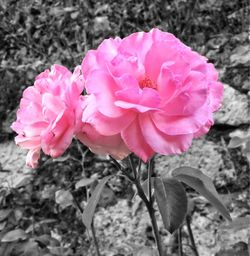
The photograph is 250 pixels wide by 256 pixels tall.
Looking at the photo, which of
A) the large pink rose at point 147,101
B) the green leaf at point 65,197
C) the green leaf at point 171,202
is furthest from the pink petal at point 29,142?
the green leaf at point 65,197

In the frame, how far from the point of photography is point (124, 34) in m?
2.98

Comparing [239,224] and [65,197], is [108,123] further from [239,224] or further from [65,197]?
[65,197]

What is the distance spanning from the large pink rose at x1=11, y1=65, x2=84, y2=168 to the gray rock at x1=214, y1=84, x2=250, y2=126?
1.52 m

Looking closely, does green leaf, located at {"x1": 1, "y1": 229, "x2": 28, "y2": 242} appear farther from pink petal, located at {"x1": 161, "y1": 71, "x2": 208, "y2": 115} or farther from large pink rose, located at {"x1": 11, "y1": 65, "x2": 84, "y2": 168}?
pink petal, located at {"x1": 161, "y1": 71, "x2": 208, "y2": 115}

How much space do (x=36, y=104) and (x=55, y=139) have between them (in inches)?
3.6

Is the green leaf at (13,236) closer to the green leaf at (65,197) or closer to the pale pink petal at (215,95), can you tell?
the green leaf at (65,197)

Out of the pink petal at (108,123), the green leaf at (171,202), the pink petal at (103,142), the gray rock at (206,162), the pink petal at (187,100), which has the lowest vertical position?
the gray rock at (206,162)

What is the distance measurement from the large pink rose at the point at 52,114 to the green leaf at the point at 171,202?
199 mm

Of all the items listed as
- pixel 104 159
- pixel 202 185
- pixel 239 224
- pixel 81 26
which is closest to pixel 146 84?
pixel 202 185

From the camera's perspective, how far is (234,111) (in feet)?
7.63

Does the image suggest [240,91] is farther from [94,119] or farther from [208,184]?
[94,119]

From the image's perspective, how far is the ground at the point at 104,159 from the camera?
71.2 inches

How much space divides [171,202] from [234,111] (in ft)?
4.86

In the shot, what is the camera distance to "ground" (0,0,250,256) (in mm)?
1808
